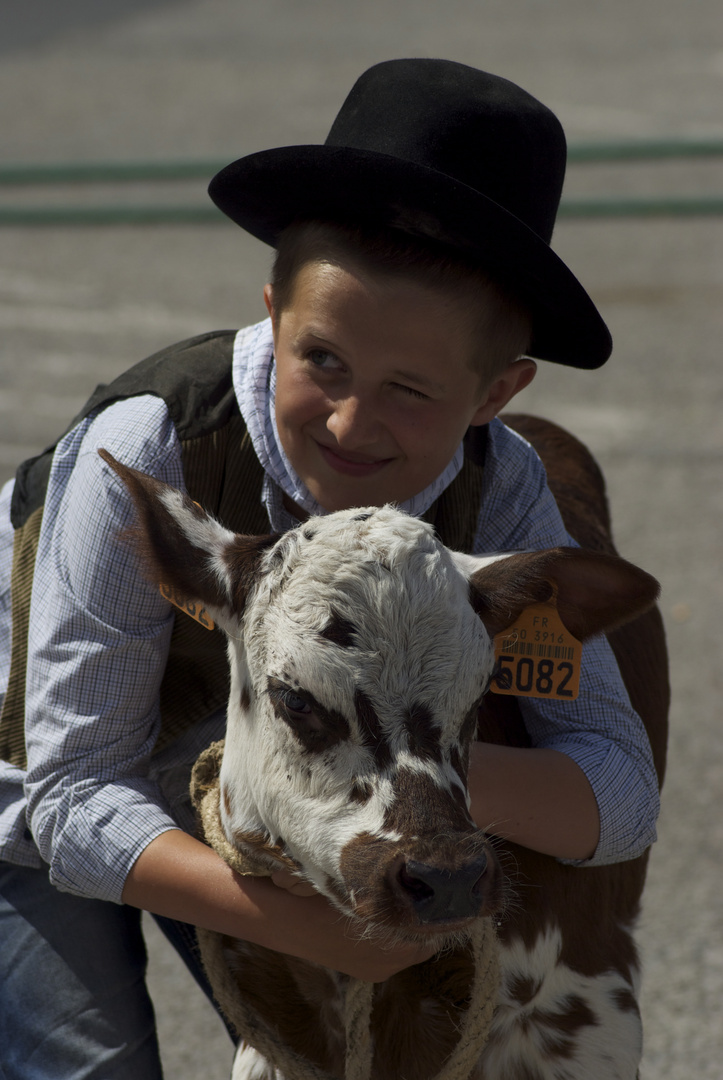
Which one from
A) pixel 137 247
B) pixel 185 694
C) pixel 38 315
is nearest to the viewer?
pixel 185 694

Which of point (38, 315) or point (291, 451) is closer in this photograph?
point (291, 451)

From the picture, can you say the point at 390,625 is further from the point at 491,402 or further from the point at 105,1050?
the point at 105,1050

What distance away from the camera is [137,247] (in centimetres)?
971

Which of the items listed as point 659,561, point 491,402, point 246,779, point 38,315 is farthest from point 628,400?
point 246,779

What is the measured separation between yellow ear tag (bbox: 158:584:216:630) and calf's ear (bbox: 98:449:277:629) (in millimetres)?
13

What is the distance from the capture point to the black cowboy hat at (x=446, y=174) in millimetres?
1821

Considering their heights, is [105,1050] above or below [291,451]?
below

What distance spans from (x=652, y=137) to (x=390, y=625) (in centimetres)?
1121

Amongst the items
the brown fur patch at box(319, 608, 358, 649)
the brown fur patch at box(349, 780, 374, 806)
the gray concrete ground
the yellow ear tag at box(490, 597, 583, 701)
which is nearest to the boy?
the yellow ear tag at box(490, 597, 583, 701)

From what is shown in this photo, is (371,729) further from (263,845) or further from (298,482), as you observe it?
(298,482)

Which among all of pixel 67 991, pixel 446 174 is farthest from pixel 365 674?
pixel 67 991

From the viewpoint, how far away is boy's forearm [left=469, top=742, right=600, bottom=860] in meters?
1.96

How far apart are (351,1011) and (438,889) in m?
0.48

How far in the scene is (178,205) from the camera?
33.6 feet
